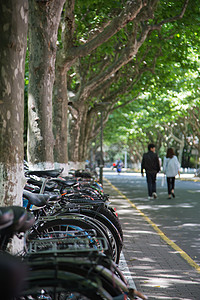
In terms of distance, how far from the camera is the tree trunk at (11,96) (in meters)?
4.95

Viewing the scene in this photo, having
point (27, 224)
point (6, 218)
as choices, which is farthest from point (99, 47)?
point (6, 218)

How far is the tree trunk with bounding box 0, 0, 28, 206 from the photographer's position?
495 cm

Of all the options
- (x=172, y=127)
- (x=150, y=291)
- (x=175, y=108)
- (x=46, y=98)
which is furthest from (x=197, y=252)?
(x=172, y=127)

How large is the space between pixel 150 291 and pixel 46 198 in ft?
4.79

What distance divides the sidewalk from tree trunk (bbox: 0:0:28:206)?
5.78 feet

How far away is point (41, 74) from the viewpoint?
9281 millimetres

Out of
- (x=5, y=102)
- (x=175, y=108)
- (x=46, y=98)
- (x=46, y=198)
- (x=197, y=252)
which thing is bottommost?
(x=197, y=252)

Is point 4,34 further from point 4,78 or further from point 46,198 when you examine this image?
point 46,198

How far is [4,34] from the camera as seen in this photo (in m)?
4.98

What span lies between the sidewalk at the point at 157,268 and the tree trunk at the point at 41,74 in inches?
89.5

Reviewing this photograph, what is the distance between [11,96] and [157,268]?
2.94 meters

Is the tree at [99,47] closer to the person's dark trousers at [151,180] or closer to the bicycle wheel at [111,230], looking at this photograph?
the person's dark trousers at [151,180]

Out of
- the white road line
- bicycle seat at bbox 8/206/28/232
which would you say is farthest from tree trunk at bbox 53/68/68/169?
bicycle seat at bbox 8/206/28/232

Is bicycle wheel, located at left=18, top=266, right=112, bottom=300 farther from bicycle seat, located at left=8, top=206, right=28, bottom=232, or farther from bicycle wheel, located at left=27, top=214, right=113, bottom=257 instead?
bicycle wheel, located at left=27, top=214, right=113, bottom=257
